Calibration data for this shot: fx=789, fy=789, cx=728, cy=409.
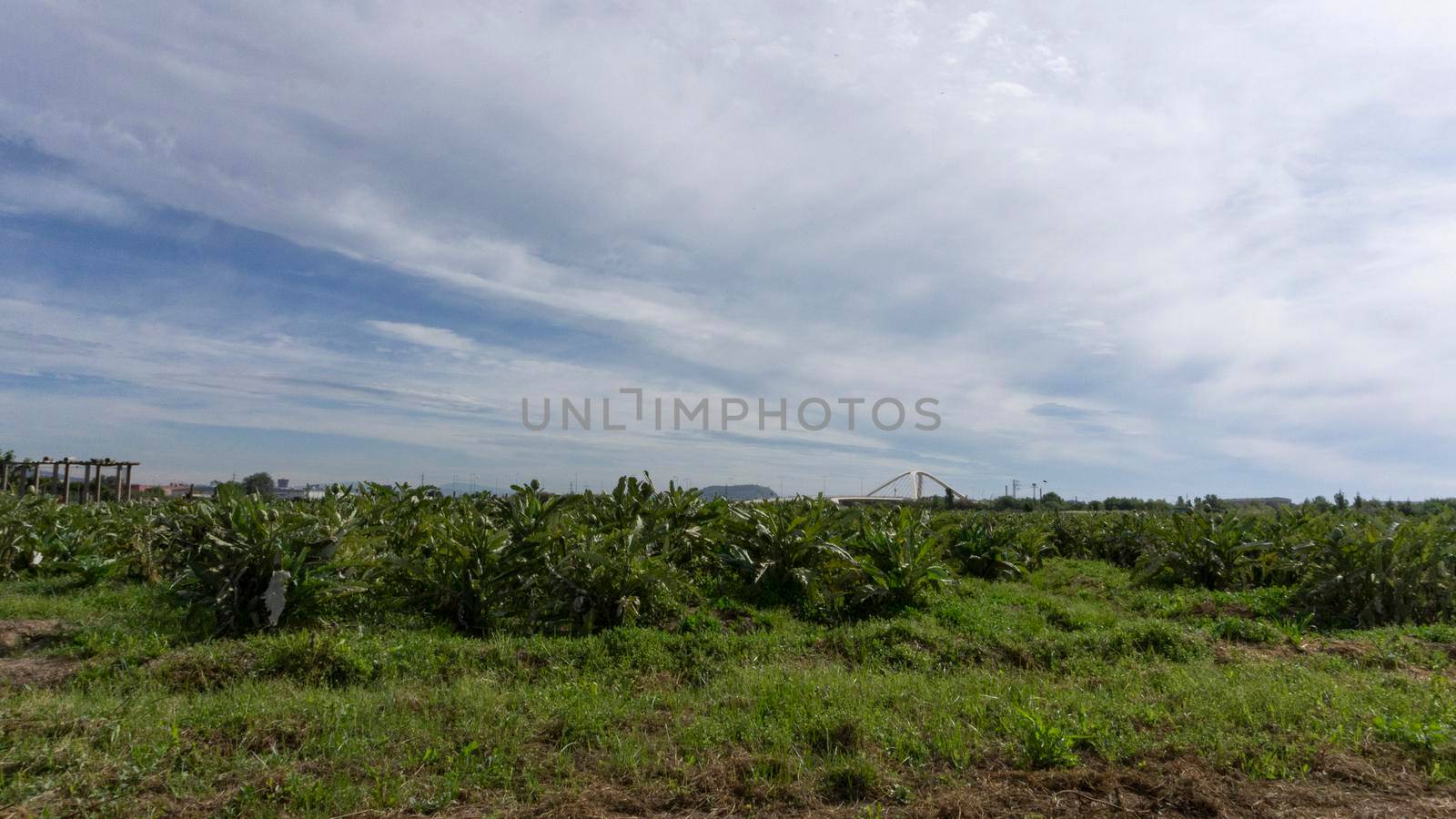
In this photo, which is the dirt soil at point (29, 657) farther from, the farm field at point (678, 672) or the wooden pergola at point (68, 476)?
→ the wooden pergola at point (68, 476)

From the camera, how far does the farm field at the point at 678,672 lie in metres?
3.86

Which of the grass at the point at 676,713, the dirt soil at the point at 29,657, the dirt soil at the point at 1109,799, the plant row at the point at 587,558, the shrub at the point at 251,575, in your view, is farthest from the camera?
the plant row at the point at 587,558

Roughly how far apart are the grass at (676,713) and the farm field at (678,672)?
0.02 meters

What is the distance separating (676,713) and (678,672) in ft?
3.81

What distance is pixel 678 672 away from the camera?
6121 mm

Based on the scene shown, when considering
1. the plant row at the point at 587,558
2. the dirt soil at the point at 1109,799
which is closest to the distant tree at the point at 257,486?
the plant row at the point at 587,558

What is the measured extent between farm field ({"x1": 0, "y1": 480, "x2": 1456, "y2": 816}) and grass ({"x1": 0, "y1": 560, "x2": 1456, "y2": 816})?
0.08 ft

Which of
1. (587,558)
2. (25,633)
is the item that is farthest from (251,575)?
(587,558)

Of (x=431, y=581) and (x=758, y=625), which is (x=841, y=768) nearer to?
(x=758, y=625)

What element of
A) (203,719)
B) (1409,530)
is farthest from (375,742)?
(1409,530)

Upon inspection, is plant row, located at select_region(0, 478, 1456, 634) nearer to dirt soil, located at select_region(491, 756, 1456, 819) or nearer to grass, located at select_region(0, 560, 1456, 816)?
grass, located at select_region(0, 560, 1456, 816)

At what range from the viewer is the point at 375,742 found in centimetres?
421

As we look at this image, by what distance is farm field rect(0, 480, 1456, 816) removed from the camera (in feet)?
12.7

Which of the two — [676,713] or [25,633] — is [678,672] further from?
[25,633]
